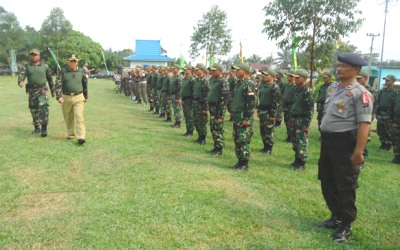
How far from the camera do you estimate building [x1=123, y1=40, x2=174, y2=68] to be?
1593 inches

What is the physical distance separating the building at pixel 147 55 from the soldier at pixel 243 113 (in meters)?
34.8

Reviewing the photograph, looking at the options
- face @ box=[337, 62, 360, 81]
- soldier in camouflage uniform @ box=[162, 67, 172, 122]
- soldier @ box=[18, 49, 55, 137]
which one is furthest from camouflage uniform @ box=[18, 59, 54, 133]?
face @ box=[337, 62, 360, 81]

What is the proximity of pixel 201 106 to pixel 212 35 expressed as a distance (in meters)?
16.3

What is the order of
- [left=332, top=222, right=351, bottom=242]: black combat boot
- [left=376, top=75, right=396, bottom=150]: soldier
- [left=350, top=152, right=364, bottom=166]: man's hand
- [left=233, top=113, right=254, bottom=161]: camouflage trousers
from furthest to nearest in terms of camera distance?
[left=376, top=75, right=396, bottom=150]: soldier
[left=233, top=113, right=254, bottom=161]: camouflage trousers
[left=332, top=222, right=351, bottom=242]: black combat boot
[left=350, top=152, right=364, bottom=166]: man's hand

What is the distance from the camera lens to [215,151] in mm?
7406

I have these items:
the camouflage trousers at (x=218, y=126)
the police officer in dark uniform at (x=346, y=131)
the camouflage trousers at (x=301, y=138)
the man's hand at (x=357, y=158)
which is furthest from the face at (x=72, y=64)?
the man's hand at (x=357, y=158)

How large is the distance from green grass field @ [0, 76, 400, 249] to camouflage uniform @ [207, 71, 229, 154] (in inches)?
15.7

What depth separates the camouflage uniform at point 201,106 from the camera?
8258 millimetres

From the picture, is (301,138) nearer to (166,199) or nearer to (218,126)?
(218,126)

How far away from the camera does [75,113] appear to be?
755 cm

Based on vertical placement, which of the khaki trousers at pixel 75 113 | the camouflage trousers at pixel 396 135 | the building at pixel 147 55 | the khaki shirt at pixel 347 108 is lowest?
the camouflage trousers at pixel 396 135

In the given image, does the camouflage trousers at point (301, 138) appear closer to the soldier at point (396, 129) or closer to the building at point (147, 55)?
the soldier at point (396, 129)

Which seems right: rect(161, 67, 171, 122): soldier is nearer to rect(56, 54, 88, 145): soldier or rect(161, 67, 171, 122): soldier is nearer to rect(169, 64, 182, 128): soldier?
rect(169, 64, 182, 128): soldier

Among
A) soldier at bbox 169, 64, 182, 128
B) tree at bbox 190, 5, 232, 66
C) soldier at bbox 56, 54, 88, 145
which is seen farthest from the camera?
tree at bbox 190, 5, 232, 66
